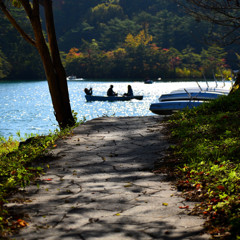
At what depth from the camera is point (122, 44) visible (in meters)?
101

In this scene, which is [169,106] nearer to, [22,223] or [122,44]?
[22,223]

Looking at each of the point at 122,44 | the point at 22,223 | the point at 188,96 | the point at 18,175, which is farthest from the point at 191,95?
the point at 122,44

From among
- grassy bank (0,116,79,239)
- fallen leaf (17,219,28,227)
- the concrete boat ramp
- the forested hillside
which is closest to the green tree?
grassy bank (0,116,79,239)

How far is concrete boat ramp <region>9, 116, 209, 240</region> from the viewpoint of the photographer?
3.83 meters

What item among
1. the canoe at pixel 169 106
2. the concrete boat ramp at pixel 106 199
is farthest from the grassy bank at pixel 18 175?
the canoe at pixel 169 106

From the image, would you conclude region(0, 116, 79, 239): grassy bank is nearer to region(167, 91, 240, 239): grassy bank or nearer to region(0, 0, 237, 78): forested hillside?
region(167, 91, 240, 239): grassy bank

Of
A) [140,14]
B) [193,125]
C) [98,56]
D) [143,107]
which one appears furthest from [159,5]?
[193,125]

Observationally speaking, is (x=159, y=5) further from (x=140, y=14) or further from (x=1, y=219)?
(x=1, y=219)

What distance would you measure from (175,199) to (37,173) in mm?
2303

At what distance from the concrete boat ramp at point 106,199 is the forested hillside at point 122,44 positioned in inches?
2592

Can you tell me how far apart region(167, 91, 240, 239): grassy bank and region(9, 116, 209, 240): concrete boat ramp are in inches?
7.9

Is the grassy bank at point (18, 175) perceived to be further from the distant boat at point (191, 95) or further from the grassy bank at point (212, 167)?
the distant boat at point (191, 95)

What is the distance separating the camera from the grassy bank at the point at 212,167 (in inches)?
153

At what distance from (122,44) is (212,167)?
9785 cm
